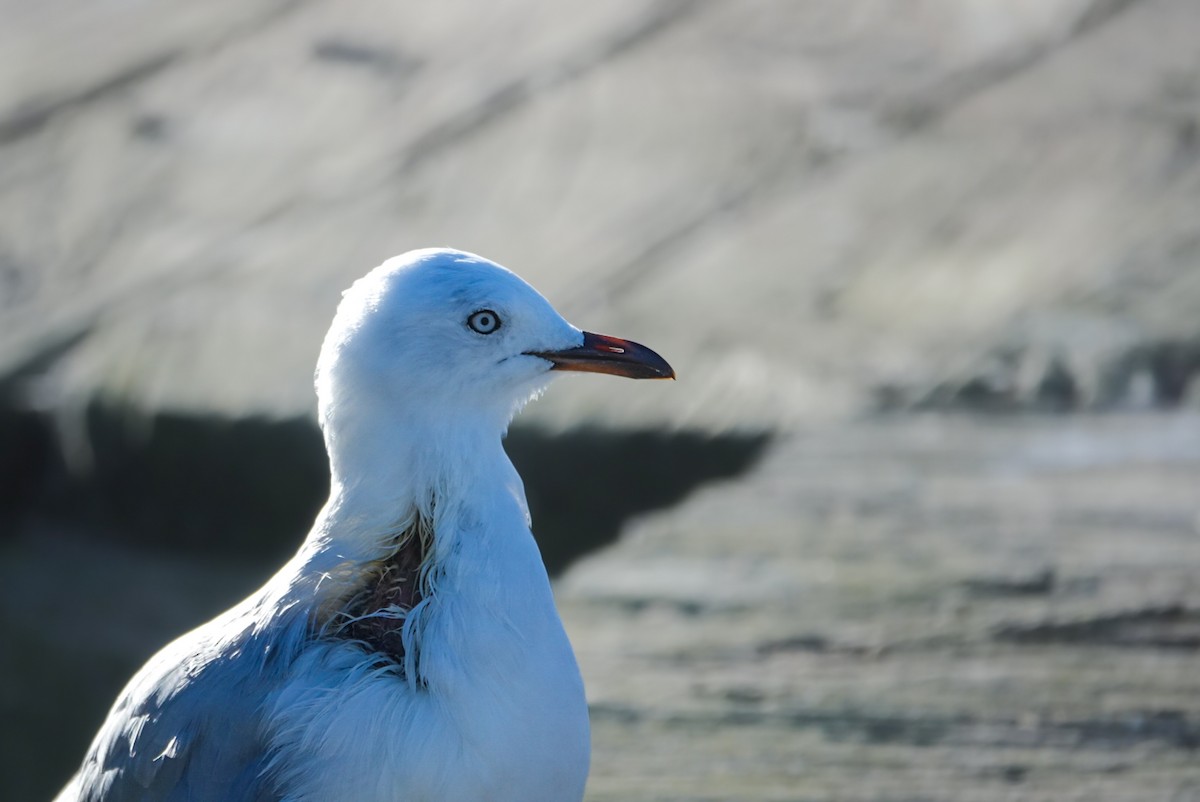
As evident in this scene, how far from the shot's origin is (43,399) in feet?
13.8

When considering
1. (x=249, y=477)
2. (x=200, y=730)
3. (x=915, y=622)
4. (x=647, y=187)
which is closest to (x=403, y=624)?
(x=200, y=730)

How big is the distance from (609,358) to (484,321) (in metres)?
0.23

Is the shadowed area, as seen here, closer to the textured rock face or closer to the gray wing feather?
the textured rock face

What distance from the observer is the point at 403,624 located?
96.7 inches

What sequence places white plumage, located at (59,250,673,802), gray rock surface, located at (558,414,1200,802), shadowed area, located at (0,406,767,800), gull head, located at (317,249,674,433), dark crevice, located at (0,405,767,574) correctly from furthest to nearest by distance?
shadowed area, located at (0,406,767,800), dark crevice, located at (0,405,767,574), gray rock surface, located at (558,414,1200,802), gull head, located at (317,249,674,433), white plumage, located at (59,250,673,802)

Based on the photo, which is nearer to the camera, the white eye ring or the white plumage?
the white plumage

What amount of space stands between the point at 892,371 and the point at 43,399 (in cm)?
205

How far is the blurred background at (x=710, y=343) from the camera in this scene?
9.59 ft

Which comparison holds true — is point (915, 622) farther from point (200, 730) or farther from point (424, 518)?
point (200, 730)

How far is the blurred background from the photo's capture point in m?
2.92

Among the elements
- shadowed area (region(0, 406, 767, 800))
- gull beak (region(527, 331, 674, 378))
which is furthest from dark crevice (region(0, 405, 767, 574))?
gull beak (region(527, 331, 674, 378))

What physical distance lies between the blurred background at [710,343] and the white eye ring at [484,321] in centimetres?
69

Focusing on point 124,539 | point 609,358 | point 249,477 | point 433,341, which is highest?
point 433,341

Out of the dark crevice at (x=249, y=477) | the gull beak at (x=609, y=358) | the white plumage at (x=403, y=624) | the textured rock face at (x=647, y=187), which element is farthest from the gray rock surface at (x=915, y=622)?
the gull beak at (x=609, y=358)
